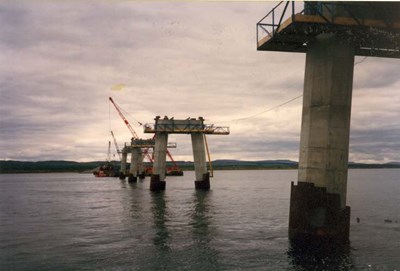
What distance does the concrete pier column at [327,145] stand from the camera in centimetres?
2400

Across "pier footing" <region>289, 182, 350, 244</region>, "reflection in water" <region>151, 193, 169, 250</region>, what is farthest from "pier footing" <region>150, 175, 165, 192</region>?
"pier footing" <region>289, 182, 350, 244</region>

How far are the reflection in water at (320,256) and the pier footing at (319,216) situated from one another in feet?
1.31

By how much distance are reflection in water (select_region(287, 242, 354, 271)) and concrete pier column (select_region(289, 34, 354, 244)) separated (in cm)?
58

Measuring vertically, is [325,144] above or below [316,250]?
above

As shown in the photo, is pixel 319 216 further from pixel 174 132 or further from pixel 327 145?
pixel 174 132

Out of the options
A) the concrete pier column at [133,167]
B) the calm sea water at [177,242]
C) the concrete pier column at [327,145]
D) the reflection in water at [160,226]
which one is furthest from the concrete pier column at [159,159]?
the concrete pier column at [327,145]

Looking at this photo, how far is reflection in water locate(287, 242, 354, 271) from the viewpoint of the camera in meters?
21.0

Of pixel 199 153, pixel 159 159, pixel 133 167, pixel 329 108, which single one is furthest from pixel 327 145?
pixel 133 167

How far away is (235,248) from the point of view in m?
25.6

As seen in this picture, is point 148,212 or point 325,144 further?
point 148,212

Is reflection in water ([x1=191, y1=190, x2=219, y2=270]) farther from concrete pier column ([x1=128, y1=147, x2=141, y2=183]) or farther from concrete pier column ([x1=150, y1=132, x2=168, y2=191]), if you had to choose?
concrete pier column ([x1=128, y1=147, x2=141, y2=183])

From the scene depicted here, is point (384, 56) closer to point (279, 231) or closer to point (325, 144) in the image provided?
point (325, 144)

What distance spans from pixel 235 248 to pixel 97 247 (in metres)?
8.65

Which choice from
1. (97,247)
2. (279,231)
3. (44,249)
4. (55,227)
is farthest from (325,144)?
(55,227)
